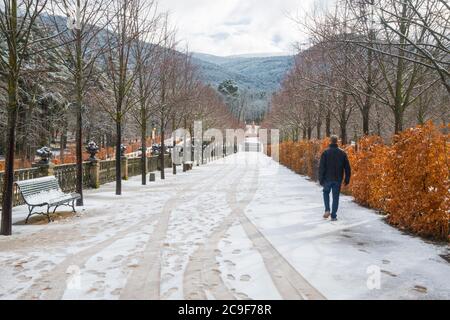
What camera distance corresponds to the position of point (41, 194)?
9211 millimetres

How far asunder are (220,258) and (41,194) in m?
5.73

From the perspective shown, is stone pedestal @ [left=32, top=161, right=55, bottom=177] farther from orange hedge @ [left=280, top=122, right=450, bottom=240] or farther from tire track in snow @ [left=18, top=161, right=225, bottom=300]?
orange hedge @ [left=280, top=122, right=450, bottom=240]

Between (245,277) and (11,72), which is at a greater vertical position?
(11,72)

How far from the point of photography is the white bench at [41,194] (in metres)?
8.48

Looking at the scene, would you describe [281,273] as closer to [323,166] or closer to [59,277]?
[59,277]

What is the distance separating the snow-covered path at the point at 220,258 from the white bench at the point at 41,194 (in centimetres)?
59

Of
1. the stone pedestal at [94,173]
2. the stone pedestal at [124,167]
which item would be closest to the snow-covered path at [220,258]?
the stone pedestal at [94,173]

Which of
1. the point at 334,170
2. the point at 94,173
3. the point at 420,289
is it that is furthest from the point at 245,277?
the point at 94,173

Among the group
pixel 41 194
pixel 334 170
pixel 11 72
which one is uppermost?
pixel 11 72

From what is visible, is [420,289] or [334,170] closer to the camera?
[420,289]

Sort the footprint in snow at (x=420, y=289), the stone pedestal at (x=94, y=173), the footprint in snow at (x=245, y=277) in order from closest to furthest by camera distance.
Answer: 1. the footprint in snow at (x=420, y=289)
2. the footprint in snow at (x=245, y=277)
3. the stone pedestal at (x=94, y=173)

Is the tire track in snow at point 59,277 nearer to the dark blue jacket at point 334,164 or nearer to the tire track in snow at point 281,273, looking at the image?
the tire track in snow at point 281,273

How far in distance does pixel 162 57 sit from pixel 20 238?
14.8 meters
